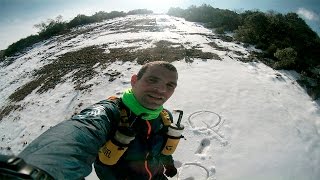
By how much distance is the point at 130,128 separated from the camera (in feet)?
9.27

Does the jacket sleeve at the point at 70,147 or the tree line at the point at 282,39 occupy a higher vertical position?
the jacket sleeve at the point at 70,147

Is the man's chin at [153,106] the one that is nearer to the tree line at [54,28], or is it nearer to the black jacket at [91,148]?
the black jacket at [91,148]

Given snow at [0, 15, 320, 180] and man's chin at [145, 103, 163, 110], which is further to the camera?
snow at [0, 15, 320, 180]

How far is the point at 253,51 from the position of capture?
19.0 m

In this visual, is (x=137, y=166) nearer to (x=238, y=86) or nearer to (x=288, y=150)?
(x=288, y=150)

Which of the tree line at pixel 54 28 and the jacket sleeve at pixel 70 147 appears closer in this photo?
the jacket sleeve at pixel 70 147

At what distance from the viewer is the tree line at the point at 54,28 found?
3850cm

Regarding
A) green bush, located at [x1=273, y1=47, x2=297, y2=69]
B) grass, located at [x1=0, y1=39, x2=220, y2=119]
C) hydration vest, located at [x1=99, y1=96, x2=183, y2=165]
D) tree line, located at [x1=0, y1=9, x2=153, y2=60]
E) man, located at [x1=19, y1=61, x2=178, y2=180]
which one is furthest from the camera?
tree line, located at [x1=0, y1=9, x2=153, y2=60]

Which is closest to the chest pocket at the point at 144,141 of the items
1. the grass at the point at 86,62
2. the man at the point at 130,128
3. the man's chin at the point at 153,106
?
the man at the point at 130,128

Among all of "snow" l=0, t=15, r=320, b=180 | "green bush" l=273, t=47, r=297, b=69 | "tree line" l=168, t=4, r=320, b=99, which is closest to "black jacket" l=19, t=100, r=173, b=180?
"snow" l=0, t=15, r=320, b=180

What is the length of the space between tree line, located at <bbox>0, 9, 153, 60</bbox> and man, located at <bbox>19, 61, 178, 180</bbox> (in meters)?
37.8

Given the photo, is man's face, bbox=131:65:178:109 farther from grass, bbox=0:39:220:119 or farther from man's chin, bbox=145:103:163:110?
grass, bbox=0:39:220:119

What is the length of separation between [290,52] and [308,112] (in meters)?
7.00

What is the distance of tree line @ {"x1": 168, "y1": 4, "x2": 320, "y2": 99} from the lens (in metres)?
15.3
